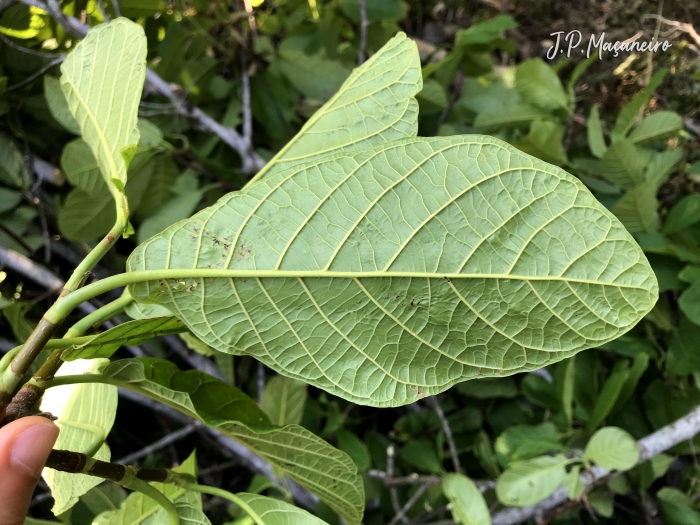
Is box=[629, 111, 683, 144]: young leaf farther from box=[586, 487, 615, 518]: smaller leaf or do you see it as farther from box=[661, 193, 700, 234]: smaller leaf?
box=[586, 487, 615, 518]: smaller leaf

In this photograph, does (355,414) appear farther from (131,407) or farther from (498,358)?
(498,358)

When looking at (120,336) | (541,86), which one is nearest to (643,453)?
(541,86)

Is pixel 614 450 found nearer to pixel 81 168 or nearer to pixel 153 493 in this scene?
pixel 153 493

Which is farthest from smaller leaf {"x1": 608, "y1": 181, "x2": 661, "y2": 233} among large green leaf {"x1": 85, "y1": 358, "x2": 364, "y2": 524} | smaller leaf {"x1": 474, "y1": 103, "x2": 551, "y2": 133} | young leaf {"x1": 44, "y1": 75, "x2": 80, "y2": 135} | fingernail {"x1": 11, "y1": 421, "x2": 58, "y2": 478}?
young leaf {"x1": 44, "y1": 75, "x2": 80, "y2": 135}

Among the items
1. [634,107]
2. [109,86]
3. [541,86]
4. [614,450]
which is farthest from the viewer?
[541,86]

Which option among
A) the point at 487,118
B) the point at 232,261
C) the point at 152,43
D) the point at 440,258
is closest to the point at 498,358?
the point at 440,258
